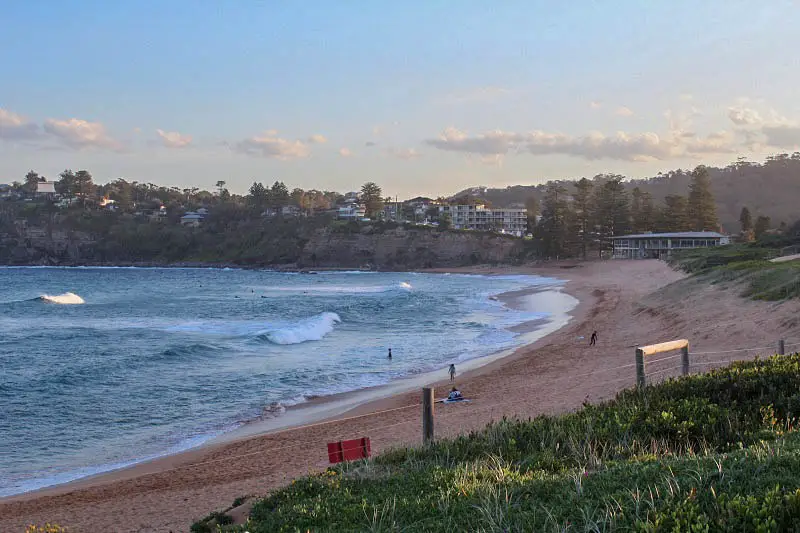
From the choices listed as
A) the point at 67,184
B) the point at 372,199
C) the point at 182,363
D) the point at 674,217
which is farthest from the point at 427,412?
the point at 67,184

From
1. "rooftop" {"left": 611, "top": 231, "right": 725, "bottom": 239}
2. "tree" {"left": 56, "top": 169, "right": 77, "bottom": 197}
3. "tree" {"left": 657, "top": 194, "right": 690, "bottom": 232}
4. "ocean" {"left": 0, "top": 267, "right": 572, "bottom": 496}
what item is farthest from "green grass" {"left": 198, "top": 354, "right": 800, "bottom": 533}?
"tree" {"left": 56, "top": 169, "right": 77, "bottom": 197}

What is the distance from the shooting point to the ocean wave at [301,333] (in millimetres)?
30047

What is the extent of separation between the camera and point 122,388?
65.0 ft

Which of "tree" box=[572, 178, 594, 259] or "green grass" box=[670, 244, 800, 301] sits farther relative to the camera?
"tree" box=[572, 178, 594, 259]

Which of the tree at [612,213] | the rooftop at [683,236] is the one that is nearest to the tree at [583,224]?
the tree at [612,213]

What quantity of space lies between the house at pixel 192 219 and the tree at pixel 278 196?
16.8 metres

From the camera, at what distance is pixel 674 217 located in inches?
3669

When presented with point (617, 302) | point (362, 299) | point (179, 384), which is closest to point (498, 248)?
point (362, 299)

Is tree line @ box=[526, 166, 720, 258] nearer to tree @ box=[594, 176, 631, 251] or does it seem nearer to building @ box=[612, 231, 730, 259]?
tree @ box=[594, 176, 631, 251]

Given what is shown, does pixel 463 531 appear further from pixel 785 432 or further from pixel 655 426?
pixel 785 432

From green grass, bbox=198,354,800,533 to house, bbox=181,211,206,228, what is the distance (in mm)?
150153

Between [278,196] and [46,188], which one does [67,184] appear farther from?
[278,196]

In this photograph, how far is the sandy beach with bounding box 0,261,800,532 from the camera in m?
10.0

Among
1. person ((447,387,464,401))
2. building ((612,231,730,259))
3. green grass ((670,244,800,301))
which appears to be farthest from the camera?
building ((612,231,730,259))
